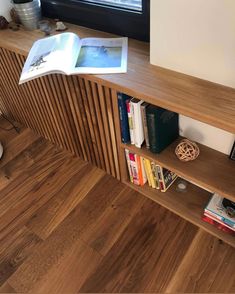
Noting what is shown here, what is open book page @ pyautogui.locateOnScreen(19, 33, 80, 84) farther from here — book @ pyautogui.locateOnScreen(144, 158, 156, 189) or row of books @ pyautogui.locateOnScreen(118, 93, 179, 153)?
book @ pyautogui.locateOnScreen(144, 158, 156, 189)

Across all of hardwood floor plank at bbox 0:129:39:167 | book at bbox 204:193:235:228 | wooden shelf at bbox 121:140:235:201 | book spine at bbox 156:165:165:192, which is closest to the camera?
wooden shelf at bbox 121:140:235:201

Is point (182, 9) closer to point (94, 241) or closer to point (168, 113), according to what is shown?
point (168, 113)

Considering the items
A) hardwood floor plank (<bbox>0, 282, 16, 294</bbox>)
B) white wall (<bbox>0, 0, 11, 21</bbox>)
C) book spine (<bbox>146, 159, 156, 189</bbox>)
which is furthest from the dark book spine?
white wall (<bbox>0, 0, 11, 21</bbox>)

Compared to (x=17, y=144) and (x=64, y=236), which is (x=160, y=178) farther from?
(x=17, y=144)

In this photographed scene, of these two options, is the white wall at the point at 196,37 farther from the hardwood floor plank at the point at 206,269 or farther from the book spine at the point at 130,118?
the hardwood floor plank at the point at 206,269

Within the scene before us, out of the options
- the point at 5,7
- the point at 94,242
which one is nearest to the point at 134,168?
the point at 94,242

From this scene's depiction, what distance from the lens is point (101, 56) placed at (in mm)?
1053

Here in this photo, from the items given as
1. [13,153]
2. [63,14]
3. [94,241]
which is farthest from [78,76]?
[13,153]

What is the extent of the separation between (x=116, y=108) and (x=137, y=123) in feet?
0.33

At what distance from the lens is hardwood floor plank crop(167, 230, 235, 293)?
984mm

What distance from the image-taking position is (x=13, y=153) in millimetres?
1589

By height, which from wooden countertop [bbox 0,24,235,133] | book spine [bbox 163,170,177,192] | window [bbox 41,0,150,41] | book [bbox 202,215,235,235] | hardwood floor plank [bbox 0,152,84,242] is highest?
window [bbox 41,0,150,41]

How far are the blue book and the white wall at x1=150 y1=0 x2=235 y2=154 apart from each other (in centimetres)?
17

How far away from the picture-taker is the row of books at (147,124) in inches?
38.7
